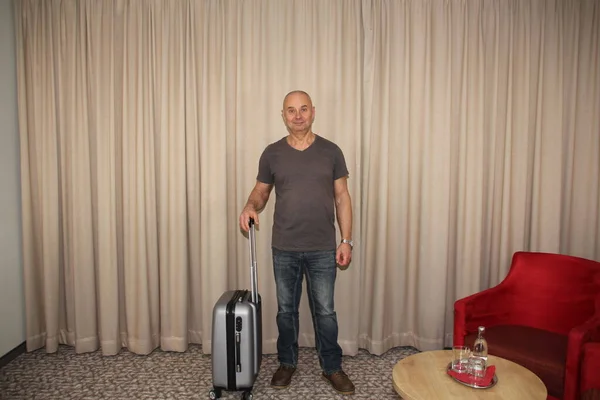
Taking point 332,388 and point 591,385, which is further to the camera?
point 332,388

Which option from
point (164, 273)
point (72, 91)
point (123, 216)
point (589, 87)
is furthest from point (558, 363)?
point (72, 91)

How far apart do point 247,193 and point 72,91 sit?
1.50m

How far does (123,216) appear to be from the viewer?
128 inches

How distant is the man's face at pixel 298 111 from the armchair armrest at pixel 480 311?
1.44m

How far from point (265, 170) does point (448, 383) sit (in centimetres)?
164

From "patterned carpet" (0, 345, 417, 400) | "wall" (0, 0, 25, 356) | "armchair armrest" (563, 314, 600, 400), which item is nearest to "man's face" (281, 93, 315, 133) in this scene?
"patterned carpet" (0, 345, 417, 400)

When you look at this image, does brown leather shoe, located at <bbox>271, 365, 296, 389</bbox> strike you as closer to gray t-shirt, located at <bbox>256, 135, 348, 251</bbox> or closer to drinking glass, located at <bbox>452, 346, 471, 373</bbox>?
gray t-shirt, located at <bbox>256, 135, 348, 251</bbox>

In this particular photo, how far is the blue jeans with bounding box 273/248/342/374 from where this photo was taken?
2.71 meters

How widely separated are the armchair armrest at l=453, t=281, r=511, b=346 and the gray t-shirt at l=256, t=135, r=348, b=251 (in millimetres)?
870

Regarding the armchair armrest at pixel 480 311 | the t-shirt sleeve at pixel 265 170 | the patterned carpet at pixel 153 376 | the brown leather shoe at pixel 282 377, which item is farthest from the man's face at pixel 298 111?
the patterned carpet at pixel 153 376

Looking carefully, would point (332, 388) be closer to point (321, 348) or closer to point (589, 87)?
point (321, 348)

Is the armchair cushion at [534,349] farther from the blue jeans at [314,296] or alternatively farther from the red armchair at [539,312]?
the blue jeans at [314,296]

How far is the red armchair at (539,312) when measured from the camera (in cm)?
227

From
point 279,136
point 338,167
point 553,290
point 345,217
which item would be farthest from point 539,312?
point 279,136
